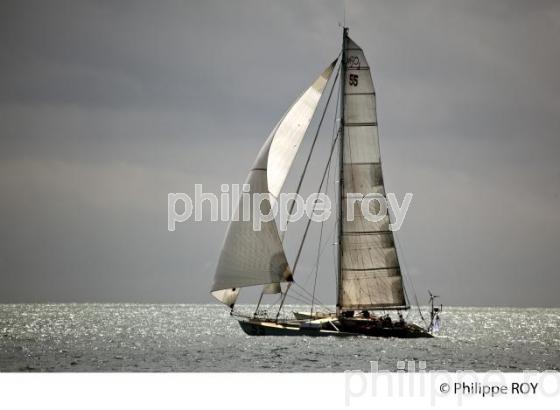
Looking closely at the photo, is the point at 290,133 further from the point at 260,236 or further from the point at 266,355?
the point at 266,355

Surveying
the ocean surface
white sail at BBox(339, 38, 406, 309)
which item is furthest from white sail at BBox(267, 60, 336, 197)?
the ocean surface

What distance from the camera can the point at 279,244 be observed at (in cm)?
2162

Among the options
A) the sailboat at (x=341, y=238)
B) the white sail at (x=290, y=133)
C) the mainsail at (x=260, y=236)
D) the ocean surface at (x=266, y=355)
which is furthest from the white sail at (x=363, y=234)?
the mainsail at (x=260, y=236)

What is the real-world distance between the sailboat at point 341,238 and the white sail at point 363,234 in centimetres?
3

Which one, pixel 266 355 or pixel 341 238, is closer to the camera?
pixel 266 355

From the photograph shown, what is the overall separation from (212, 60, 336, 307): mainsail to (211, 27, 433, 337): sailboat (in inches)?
0.9

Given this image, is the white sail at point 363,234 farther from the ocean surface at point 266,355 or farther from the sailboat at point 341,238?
the ocean surface at point 266,355

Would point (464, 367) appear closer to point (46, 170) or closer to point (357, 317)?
point (357, 317)

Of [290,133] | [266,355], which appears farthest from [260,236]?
[266,355]

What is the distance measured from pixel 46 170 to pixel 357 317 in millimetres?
9328

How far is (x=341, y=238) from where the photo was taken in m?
24.0

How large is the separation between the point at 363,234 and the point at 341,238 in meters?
0.59

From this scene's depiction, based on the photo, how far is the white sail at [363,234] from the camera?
924 inches
